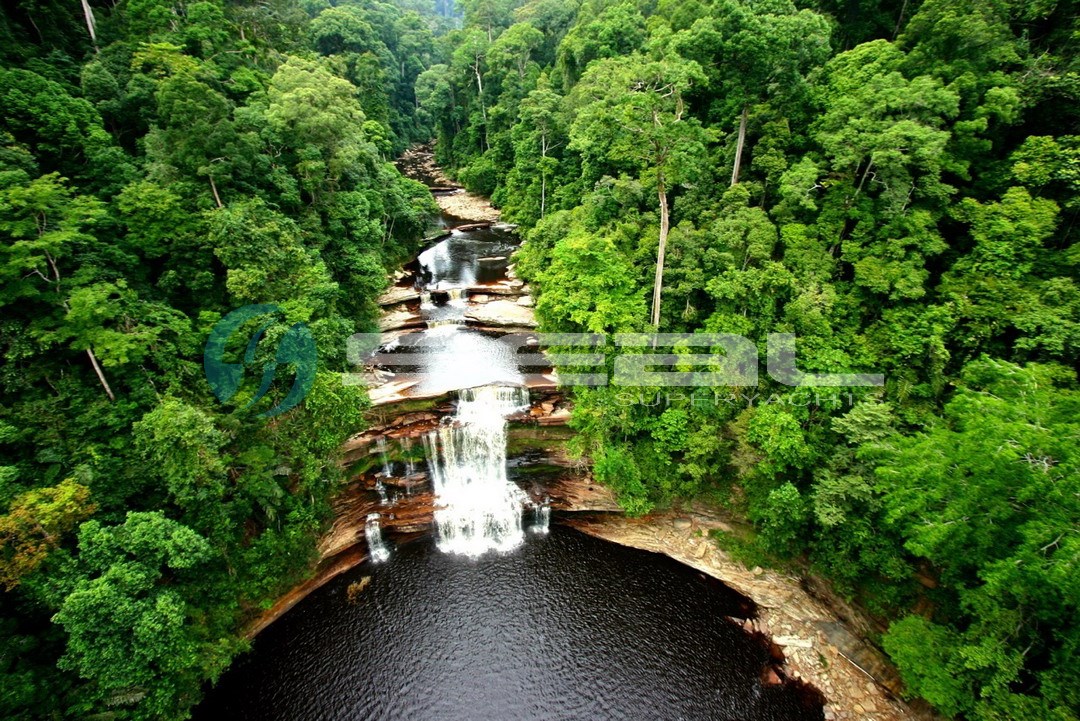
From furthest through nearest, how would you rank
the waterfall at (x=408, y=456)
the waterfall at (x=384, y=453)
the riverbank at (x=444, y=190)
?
1. the riverbank at (x=444, y=190)
2. the waterfall at (x=408, y=456)
3. the waterfall at (x=384, y=453)

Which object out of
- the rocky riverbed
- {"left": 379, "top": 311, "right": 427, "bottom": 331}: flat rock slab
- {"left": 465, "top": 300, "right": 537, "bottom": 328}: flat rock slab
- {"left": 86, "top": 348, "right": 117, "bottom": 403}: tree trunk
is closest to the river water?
the rocky riverbed

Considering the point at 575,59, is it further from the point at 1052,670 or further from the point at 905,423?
the point at 1052,670

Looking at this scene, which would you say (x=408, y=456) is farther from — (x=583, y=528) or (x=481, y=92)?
(x=481, y=92)

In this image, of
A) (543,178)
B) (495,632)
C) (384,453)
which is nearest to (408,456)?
(384,453)

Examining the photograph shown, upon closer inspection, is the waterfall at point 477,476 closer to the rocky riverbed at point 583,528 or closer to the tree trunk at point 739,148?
the rocky riverbed at point 583,528

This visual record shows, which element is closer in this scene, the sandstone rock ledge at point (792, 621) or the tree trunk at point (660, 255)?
the sandstone rock ledge at point (792, 621)

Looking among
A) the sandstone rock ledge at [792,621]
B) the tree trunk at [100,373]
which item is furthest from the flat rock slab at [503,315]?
the tree trunk at [100,373]
